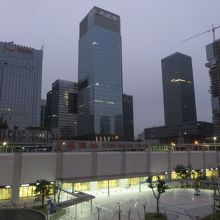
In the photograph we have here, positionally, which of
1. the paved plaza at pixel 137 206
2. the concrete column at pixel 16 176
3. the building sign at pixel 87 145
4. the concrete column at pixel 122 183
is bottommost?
the paved plaza at pixel 137 206

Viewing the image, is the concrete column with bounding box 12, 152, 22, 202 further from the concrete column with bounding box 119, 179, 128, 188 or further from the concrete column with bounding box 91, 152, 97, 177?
the concrete column with bounding box 119, 179, 128, 188

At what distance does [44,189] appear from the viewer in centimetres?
4922

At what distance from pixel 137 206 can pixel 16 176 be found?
86.9 feet

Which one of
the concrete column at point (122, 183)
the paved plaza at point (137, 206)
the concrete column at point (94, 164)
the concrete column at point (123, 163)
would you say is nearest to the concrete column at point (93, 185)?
the paved plaza at point (137, 206)

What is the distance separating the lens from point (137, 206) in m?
49.6

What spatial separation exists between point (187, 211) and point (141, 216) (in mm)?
8901

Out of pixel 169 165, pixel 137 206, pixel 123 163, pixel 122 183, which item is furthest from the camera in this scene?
pixel 169 165

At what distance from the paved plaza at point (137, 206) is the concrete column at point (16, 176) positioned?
47.2ft

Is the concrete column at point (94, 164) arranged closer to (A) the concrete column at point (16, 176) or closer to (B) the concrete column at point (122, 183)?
(B) the concrete column at point (122, 183)

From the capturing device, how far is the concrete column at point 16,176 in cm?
5510

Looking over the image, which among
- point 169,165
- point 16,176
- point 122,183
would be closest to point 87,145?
point 122,183

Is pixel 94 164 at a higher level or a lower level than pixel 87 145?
lower

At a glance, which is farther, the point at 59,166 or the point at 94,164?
the point at 94,164

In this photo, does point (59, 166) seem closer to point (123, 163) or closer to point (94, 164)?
point (94, 164)
